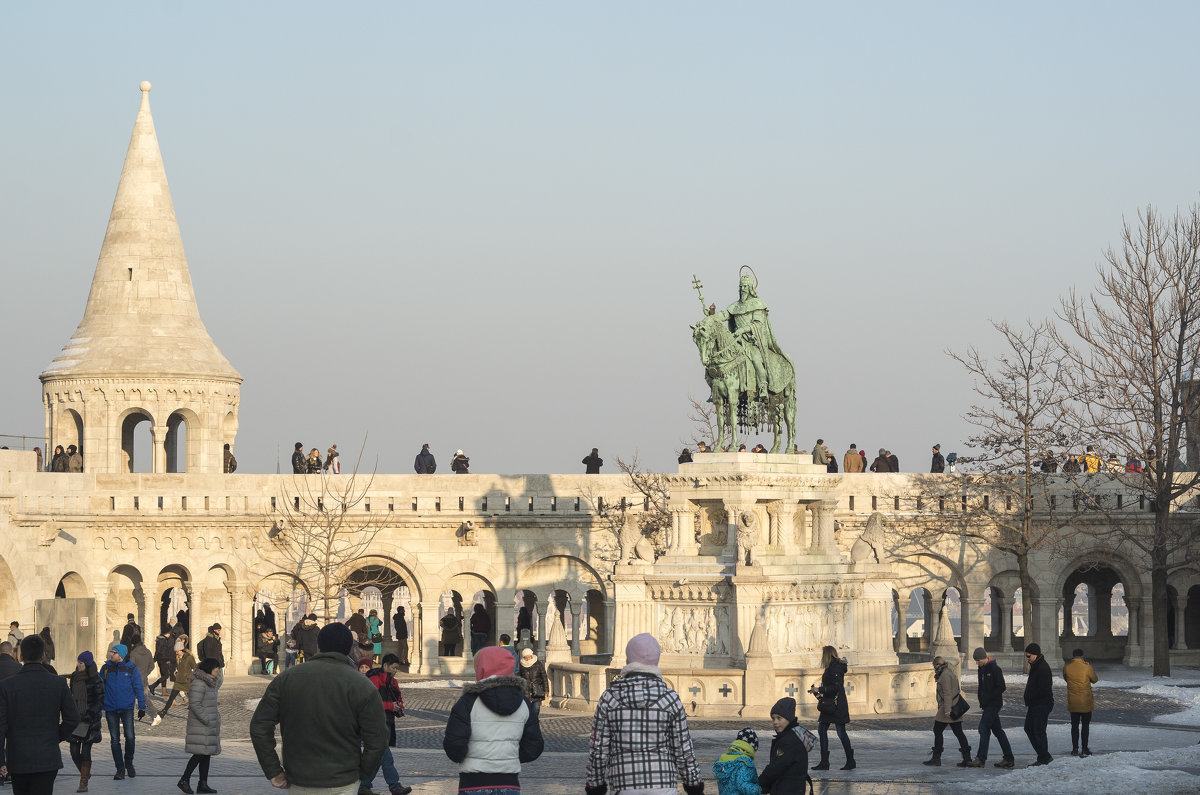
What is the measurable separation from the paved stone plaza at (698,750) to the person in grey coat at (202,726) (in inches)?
14.9

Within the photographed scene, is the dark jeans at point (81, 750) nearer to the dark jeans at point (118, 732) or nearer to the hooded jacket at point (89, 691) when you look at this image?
the hooded jacket at point (89, 691)

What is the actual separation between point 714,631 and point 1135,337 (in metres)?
11.7

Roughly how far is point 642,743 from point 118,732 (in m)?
8.80

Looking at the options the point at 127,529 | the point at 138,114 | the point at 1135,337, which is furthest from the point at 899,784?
the point at 138,114

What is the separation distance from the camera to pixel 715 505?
25047 millimetres

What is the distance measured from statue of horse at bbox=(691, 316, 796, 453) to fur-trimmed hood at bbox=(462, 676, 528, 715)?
1653 centimetres

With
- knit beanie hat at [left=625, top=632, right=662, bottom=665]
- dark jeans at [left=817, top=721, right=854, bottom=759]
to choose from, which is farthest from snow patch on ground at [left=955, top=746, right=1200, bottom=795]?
knit beanie hat at [left=625, top=632, right=662, bottom=665]

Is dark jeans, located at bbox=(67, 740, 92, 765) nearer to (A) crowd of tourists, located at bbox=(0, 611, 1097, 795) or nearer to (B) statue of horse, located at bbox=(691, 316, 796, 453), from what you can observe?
(A) crowd of tourists, located at bbox=(0, 611, 1097, 795)

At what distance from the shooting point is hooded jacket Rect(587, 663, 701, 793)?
843 cm

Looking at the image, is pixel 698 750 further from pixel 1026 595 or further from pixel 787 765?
pixel 1026 595

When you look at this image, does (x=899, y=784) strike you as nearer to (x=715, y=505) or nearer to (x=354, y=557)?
(x=715, y=505)

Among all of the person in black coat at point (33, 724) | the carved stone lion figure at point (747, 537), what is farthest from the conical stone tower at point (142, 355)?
the person in black coat at point (33, 724)

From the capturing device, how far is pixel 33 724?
34.8 ft

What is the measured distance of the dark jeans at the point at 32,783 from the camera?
34.8 ft
